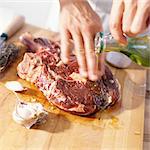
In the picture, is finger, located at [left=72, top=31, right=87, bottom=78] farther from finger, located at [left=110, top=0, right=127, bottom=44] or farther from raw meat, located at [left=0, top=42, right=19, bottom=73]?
raw meat, located at [left=0, top=42, right=19, bottom=73]

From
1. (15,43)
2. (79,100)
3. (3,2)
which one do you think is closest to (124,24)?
(79,100)

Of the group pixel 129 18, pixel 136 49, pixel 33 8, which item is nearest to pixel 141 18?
pixel 129 18

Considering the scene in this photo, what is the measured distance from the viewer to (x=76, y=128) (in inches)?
48.4

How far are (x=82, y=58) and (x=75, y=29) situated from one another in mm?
106

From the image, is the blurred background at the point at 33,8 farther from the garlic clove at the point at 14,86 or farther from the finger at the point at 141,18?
the finger at the point at 141,18

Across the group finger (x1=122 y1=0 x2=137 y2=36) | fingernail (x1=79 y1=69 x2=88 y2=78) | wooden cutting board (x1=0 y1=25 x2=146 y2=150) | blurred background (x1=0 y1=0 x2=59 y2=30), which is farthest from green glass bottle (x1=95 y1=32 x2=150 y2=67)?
blurred background (x1=0 y1=0 x2=59 y2=30)

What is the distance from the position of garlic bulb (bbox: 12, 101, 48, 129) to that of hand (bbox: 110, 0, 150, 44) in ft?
1.11

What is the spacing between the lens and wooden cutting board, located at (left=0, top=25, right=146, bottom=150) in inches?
45.6

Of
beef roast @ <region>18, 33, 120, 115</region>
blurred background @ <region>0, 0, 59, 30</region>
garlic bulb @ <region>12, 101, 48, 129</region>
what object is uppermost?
garlic bulb @ <region>12, 101, 48, 129</region>

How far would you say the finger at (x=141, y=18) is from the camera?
1065mm

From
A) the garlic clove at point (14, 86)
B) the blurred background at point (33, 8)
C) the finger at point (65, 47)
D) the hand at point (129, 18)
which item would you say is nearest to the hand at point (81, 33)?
the finger at point (65, 47)

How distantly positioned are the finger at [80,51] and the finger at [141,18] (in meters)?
0.20

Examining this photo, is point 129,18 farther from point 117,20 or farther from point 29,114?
point 29,114

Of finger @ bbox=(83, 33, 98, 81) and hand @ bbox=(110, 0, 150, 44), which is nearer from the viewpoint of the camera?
hand @ bbox=(110, 0, 150, 44)
